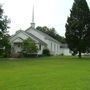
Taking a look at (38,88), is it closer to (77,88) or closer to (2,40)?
(77,88)

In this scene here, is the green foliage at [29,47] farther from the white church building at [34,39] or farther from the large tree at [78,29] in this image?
the large tree at [78,29]

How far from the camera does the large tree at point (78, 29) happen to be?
61.1 metres

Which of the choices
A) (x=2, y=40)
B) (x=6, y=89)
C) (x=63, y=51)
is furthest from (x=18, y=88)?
(x=63, y=51)

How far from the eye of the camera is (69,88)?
14.1m

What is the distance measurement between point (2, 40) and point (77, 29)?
16.0 m

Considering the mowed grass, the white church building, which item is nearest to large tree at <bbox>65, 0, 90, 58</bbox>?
the white church building

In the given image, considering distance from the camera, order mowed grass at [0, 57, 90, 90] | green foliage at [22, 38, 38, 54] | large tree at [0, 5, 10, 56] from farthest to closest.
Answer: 1. green foliage at [22, 38, 38, 54]
2. large tree at [0, 5, 10, 56]
3. mowed grass at [0, 57, 90, 90]

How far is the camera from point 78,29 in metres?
62.0

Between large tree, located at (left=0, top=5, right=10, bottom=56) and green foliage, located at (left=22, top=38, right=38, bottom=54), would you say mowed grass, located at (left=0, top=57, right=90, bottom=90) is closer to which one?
large tree, located at (left=0, top=5, right=10, bottom=56)

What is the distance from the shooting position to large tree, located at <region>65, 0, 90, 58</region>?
200ft

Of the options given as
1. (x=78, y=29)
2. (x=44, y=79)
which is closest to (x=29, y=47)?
(x=78, y=29)

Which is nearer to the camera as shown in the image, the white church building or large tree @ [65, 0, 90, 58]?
large tree @ [65, 0, 90, 58]

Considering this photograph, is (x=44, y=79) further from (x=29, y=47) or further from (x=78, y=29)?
(x=29, y=47)

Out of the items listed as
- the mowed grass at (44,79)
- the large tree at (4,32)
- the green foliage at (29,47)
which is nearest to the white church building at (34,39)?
the green foliage at (29,47)
